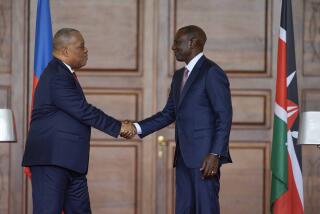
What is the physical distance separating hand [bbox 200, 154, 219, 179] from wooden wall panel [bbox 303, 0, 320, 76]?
6.13 ft

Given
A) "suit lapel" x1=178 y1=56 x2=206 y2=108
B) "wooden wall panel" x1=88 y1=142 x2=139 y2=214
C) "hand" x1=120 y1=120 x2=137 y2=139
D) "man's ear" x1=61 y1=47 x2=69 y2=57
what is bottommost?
"wooden wall panel" x1=88 y1=142 x2=139 y2=214

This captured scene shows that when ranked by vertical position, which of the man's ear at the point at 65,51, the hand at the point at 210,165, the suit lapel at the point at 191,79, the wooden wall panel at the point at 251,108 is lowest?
the hand at the point at 210,165

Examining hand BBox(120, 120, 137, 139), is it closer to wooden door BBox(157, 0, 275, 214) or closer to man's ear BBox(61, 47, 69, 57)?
man's ear BBox(61, 47, 69, 57)

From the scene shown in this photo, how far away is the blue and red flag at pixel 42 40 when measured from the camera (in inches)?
195

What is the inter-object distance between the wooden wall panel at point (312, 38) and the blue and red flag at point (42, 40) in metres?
1.89

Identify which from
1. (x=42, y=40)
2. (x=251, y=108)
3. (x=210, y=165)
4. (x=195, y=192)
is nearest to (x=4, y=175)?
(x=42, y=40)

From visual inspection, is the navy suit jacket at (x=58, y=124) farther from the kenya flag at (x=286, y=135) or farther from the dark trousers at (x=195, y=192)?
the kenya flag at (x=286, y=135)

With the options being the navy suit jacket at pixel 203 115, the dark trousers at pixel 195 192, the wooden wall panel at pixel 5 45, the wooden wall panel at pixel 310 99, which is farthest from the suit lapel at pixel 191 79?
the wooden wall panel at pixel 5 45

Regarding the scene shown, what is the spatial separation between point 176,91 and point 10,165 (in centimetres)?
182

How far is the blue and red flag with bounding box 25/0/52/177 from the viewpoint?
16.3 ft

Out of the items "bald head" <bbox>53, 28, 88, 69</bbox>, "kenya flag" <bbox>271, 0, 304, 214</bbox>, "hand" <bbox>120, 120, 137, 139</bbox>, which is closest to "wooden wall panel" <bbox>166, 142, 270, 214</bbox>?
"kenya flag" <bbox>271, 0, 304, 214</bbox>

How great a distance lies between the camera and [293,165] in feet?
16.1

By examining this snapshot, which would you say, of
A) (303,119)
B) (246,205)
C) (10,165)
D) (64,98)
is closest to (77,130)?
(64,98)

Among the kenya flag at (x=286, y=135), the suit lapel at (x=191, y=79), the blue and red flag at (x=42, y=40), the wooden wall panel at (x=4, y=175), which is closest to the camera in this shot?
the suit lapel at (x=191, y=79)
